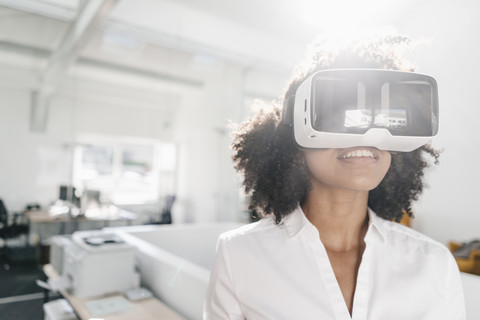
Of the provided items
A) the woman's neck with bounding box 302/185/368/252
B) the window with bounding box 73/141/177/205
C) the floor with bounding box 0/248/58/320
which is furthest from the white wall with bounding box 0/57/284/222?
the woman's neck with bounding box 302/185/368/252

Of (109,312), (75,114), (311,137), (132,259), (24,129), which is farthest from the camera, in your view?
(75,114)

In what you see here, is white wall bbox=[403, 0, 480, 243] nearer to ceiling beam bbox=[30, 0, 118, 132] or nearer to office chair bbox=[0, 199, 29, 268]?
ceiling beam bbox=[30, 0, 118, 132]

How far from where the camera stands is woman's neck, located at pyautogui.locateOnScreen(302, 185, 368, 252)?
0.96m

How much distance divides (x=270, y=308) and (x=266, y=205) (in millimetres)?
338

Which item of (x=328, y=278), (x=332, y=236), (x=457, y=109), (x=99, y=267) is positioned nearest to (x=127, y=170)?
(x=99, y=267)

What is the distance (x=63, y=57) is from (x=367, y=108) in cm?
395

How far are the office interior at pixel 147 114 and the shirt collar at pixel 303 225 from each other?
0.98 m

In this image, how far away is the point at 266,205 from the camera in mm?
1091

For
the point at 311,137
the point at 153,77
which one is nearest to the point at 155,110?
the point at 153,77

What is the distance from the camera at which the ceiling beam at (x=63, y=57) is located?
3.42 m

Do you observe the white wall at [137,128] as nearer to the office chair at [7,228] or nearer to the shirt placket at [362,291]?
the office chair at [7,228]

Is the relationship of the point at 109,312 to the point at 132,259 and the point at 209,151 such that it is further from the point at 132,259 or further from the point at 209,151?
the point at 209,151

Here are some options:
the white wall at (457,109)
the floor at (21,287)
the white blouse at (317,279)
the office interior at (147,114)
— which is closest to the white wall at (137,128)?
the office interior at (147,114)

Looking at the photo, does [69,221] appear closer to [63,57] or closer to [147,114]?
[147,114]
